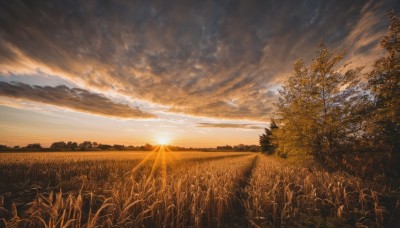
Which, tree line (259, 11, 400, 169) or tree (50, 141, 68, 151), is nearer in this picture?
tree line (259, 11, 400, 169)

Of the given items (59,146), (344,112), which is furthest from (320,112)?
(59,146)

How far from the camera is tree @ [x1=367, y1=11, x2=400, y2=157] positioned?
976 centimetres

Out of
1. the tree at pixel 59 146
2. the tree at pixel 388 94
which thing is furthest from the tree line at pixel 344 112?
the tree at pixel 59 146

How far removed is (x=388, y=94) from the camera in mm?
10102

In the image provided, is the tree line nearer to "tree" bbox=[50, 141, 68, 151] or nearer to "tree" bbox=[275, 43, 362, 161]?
"tree" bbox=[275, 43, 362, 161]

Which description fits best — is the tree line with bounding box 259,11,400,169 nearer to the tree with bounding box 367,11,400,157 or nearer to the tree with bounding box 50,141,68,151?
the tree with bounding box 367,11,400,157

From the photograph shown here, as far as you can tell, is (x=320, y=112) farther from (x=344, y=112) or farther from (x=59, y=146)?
(x=59, y=146)

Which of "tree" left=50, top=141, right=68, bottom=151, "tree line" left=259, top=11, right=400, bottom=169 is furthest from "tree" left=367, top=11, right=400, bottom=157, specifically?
"tree" left=50, top=141, right=68, bottom=151

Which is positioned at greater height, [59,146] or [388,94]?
[388,94]

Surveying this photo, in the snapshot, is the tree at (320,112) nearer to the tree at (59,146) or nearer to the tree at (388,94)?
the tree at (388,94)

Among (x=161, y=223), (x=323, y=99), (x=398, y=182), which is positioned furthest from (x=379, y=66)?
(x=161, y=223)

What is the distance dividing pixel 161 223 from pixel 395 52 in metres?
15.7

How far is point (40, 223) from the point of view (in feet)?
11.4

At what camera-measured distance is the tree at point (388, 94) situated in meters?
9.76
